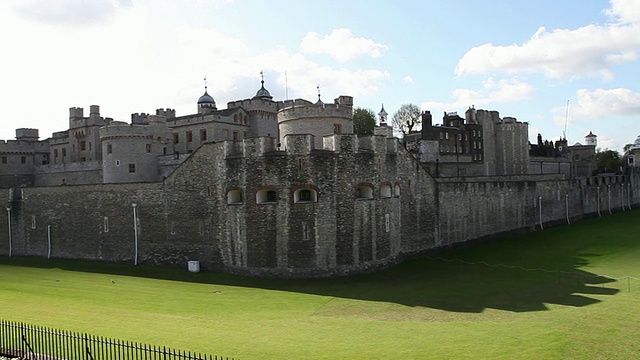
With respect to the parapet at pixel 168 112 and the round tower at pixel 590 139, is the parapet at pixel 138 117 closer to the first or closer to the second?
the parapet at pixel 168 112

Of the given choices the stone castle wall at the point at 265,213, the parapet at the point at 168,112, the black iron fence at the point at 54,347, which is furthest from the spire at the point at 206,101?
the black iron fence at the point at 54,347

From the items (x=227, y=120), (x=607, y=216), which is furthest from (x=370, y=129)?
(x=607, y=216)

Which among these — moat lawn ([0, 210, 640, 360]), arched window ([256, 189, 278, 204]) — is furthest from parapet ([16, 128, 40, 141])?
arched window ([256, 189, 278, 204])

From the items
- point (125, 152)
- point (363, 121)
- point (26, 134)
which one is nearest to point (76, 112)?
point (26, 134)

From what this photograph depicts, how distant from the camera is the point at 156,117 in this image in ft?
162

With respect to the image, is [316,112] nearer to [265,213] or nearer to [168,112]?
[265,213]

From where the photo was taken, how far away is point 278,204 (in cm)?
2809

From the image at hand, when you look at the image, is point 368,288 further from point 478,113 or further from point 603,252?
point 478,113

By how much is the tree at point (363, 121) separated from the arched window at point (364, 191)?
39870mm

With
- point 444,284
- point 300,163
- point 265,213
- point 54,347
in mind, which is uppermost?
point 300,163

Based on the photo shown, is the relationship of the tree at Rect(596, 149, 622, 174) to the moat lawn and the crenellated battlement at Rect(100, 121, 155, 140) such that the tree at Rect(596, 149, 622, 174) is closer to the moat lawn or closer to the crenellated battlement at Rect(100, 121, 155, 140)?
the moat lawn

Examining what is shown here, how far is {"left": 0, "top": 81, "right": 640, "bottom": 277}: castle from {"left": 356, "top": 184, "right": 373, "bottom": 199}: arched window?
79 millimetres

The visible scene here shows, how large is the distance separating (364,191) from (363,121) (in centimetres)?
4324

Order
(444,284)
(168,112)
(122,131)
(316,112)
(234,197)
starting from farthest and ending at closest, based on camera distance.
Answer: (168,112), (122,131), (316,112), (234,197), (444,284)
